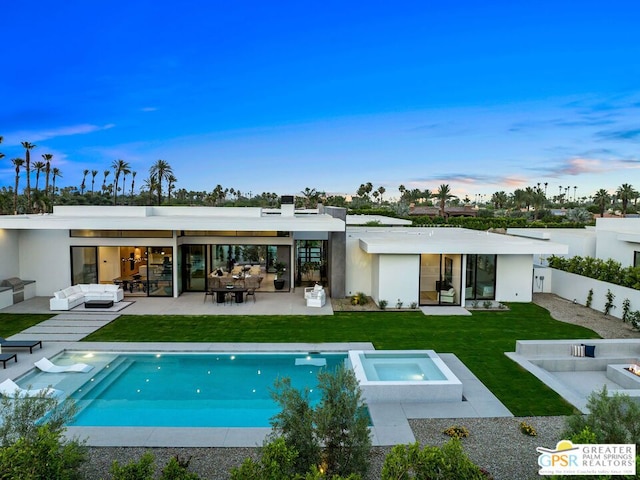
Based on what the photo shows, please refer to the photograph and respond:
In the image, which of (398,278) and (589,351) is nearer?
(589,351)

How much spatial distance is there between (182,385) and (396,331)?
6675 millimetres

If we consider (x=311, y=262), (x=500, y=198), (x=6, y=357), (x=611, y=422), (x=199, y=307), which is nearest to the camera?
(x=611, y=422)

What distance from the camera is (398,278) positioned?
15.9 metres

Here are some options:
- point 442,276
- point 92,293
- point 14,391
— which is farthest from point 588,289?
point 92,293

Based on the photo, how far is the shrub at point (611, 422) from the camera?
5094mm

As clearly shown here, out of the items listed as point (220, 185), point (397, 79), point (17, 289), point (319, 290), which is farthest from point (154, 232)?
point (220, 185)

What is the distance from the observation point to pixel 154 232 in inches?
674

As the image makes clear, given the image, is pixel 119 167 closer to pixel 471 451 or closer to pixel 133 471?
pixel 133 471

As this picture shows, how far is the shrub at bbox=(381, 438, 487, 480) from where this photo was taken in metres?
4.66

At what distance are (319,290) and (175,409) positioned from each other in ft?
28.7

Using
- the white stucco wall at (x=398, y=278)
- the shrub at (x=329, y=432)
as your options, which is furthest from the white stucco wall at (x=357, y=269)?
the shrub at (x=329, y=432)

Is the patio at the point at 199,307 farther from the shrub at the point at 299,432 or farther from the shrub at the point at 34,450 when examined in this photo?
the shrub at the point at 34,450

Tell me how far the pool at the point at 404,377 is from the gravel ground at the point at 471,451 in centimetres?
80

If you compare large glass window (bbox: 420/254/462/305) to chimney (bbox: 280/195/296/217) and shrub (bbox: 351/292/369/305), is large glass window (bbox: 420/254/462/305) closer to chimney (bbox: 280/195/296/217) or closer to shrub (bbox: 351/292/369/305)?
shrub (bbox: 351/292/369/305)
